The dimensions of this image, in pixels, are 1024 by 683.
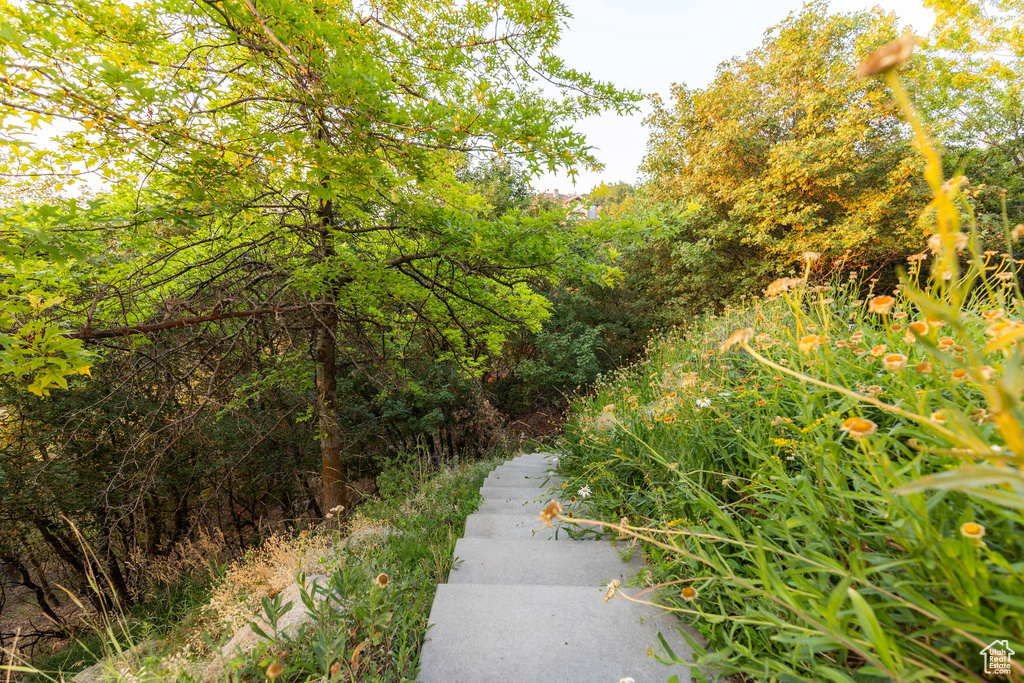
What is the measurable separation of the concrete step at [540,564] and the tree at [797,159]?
25.9ft

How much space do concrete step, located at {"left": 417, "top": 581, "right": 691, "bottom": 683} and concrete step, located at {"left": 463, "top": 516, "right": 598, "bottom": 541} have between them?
726 mm

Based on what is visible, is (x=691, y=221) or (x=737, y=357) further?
(x=691, y=221)

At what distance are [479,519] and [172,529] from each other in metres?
7.66

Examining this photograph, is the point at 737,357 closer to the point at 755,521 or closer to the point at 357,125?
the point at 755,521

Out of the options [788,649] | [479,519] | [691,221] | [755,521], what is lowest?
[479,519]

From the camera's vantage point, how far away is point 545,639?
5.10 ft

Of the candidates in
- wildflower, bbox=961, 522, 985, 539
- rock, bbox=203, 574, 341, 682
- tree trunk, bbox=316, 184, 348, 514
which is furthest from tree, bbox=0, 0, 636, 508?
wildflower, bbox=961, 522, 985, 539

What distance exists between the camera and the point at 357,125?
96.7 inches

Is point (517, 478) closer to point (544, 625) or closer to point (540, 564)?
point (540, 564)

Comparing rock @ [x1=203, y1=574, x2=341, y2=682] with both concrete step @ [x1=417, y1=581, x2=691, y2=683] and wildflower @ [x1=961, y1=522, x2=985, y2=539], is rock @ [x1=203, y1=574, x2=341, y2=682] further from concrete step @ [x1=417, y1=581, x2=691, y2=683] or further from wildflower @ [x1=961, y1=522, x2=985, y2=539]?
wildflower @ [x1=961, y1=522, x2=985, y2=539]

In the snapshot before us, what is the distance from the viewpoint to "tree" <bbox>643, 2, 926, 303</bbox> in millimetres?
7949

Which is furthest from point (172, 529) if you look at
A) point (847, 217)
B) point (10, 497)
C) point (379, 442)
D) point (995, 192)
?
point (995, 192)

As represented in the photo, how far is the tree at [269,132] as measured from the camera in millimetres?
2172

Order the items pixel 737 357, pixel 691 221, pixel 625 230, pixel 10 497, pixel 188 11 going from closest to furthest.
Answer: pixel 188 11
pixel 737 357
pixel 625 230
pixel 10 497
pixel 691 221
